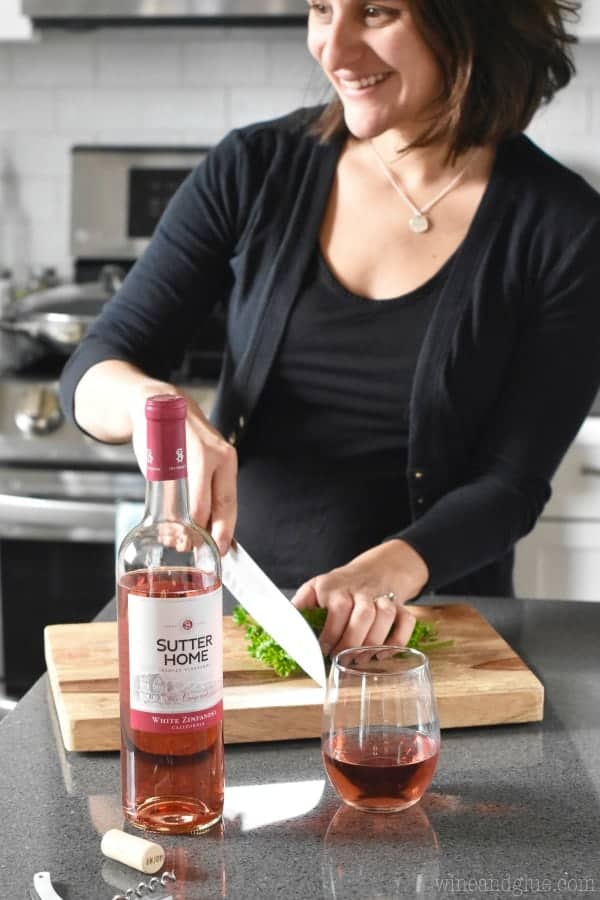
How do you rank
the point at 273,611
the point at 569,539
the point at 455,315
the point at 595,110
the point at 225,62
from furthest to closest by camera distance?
the point at 225,62 < the point at 595,110 < the point at 569,539 < the point at 455,315 < the point at 273,611

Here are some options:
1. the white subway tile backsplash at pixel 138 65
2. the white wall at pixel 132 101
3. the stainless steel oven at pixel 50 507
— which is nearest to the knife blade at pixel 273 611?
the stainless steel oven at pixel 50 507

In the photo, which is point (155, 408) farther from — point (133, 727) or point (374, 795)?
point (374, 795)

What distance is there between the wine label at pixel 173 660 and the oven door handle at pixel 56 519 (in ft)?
5.55

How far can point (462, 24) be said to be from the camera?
4.72 feet

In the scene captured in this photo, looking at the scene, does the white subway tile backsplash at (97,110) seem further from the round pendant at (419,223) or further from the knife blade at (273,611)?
the knife blade at (273,611)

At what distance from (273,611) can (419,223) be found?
2.22ft

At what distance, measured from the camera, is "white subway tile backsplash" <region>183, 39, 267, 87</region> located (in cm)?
304

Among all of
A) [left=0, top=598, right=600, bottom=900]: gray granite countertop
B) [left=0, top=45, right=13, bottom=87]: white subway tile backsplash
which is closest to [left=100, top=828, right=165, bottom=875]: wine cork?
[left=0, top=598, right=600, bottom=900]: gray granite countertop

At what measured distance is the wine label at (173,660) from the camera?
84 centimetres

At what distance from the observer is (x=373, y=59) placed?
1414 millimetres

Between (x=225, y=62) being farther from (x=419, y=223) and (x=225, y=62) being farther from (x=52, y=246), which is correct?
(x=419, y=223)

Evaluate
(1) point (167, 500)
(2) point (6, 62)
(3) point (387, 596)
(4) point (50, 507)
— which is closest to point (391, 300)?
(3) point (387, 596)

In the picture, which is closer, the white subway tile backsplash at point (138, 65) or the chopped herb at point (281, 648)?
the chopped herb at point (281, 648)

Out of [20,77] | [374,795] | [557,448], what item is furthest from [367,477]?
[20,77]
